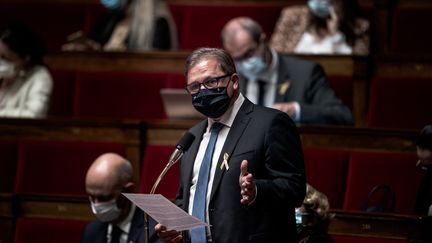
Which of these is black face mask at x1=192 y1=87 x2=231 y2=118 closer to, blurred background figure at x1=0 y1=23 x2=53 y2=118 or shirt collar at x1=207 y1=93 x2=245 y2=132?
shirt collar at x1=207 y1=93 x2=245 y2=132

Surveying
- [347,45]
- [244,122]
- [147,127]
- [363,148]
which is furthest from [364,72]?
[244,122]

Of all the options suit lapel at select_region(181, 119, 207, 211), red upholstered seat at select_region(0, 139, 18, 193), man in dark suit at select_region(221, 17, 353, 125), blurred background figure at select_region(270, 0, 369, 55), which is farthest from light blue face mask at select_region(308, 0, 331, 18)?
suit lapel at select_region(181, 119, 207, 211)

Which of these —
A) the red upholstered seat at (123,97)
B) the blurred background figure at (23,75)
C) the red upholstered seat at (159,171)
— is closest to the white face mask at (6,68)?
the blurred background figure at (23,75)

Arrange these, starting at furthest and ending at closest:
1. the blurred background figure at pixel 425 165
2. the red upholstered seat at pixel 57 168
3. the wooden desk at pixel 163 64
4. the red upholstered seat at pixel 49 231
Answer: the wooden desk at pixel 163 64
the red upholstered seat at pixel 57 168
the red upholstered seat at pixel 49 231
the blurred background figure at pixel 425 165

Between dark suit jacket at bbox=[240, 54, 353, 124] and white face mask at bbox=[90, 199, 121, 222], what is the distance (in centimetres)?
40

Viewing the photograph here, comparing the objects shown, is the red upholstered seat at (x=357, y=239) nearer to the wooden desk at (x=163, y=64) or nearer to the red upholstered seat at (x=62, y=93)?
the wooden desk at (x=163, y=64)

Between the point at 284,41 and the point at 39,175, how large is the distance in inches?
22.8

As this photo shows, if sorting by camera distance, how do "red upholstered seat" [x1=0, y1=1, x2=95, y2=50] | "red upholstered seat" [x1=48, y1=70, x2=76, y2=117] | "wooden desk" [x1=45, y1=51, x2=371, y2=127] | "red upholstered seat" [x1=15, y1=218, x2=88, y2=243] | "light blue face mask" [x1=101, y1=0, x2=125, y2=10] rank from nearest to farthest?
"red upholstered seat" [x1=15, y1=218, x2=88, y2=243], "wooden desk" [x1=45, y1=51, x2=371, y2=127], "red upholstered seat" [x1=48, y1=70, x2=76, y2=117], "light blue face mask" [x1=101, y1=0, x2=125, y2=10], "red upholstered seat" [x1=0, y1=1, x2=95, y2=50]

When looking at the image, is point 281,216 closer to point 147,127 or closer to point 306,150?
point 306,150

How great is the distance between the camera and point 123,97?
1655mm

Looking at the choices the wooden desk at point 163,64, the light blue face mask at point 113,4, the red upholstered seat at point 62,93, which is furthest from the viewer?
the light blue face mask at point 113,4

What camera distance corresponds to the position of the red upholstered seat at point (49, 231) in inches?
48.3

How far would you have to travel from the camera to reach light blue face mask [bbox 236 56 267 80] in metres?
1.43

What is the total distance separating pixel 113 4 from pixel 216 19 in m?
0.21
